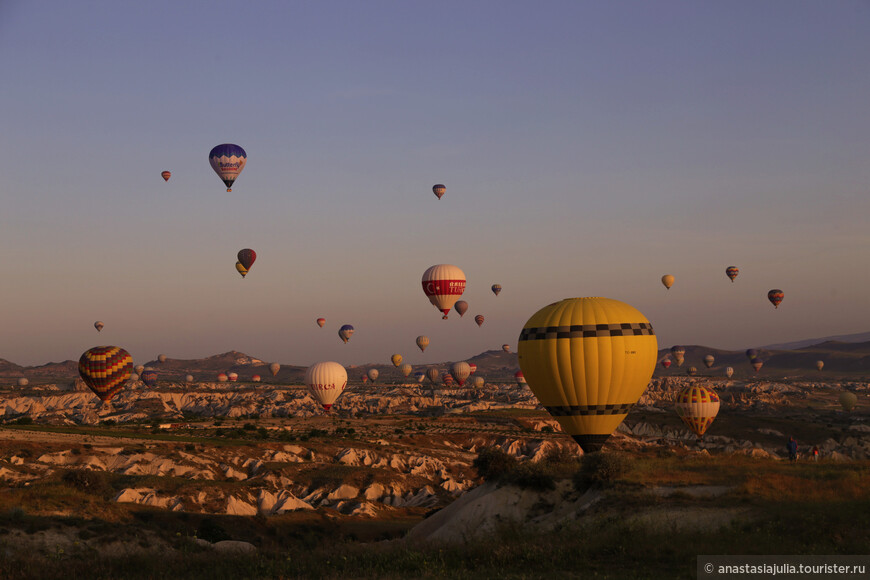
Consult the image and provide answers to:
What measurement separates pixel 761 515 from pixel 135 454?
5286cm

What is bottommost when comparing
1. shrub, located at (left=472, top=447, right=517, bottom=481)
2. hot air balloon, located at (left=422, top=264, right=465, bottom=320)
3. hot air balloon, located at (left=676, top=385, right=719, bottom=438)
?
hot air balloon, located at (left=676, top=385, right=719, bottom=438)

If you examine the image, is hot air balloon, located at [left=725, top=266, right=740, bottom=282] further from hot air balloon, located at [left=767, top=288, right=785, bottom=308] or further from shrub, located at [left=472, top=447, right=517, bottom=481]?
shrub, located at [left=472, top=447, right=517, bottom=481]

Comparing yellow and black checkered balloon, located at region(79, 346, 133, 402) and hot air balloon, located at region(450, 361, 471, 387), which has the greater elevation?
yellow and black checkered balloon, located at region(79, 346, 133, 402)

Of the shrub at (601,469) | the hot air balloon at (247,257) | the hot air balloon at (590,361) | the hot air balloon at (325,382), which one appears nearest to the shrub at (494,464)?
the hot air balloon at (590,361)

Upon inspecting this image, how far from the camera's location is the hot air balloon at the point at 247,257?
92.7 meters

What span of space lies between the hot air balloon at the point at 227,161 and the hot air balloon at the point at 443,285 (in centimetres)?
2151

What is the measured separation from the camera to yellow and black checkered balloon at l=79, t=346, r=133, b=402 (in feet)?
262

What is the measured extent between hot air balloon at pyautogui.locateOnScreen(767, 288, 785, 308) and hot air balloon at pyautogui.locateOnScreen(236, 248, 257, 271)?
9168 centimetres

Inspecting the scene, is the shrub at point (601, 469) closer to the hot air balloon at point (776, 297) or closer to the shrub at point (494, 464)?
the shrub at point (494, 464)

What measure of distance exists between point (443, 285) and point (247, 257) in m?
32.9

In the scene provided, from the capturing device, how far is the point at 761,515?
23.6m

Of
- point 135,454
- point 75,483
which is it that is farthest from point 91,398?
point 75,483

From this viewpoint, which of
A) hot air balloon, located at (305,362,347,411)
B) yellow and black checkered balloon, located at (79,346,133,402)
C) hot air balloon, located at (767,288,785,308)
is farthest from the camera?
hot air balloon, located at (767,288,785,308)

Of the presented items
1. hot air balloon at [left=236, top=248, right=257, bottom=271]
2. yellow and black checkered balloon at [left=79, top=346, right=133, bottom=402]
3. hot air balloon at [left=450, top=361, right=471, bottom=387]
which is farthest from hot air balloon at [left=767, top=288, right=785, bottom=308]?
yellow and black checkered balloon at [left=79, top=346, right=133, bottom=402]
